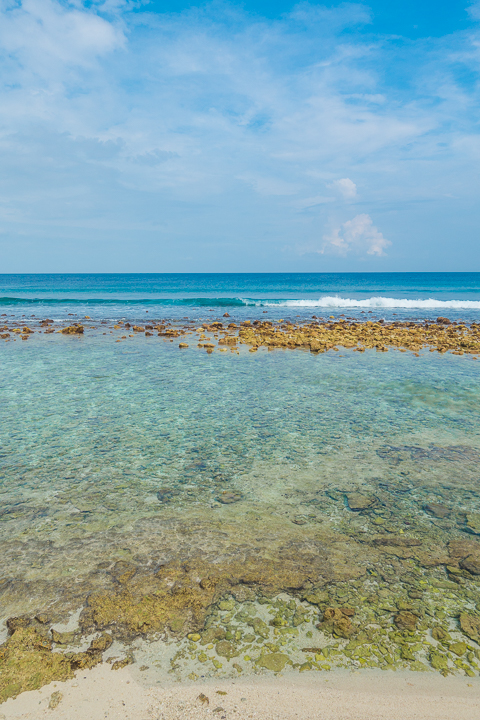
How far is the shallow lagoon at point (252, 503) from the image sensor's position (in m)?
5.00

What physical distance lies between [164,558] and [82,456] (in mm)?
4310

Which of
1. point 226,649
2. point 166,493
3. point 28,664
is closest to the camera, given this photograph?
point 28,664

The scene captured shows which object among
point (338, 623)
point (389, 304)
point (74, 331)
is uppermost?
point (389, 304)

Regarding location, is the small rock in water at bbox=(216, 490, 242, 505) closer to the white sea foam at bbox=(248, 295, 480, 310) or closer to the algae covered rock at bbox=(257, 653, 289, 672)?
Result: the algae covered rock at bbox=(257, 653, 289, 672)

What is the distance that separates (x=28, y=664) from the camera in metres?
4.16

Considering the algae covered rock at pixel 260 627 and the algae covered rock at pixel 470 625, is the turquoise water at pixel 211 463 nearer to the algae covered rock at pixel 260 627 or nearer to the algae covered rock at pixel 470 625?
the algae covered rock at pixel 260 627

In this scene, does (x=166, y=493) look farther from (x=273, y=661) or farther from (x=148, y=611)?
(x=273, y=661)

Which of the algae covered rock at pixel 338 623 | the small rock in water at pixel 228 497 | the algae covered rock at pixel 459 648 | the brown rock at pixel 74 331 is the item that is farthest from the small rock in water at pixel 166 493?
the brown rock at pixel 74 331

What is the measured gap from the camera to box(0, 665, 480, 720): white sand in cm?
374

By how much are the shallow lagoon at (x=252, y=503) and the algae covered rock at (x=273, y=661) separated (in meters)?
0.07

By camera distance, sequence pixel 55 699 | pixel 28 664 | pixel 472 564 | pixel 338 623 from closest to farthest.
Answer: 1. pixel 55 699
2. pixel 28 664
3. pixel 338 623
4. pixel 472 564

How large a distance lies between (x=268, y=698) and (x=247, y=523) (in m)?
2.95

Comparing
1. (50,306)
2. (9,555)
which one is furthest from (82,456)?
(50,306)

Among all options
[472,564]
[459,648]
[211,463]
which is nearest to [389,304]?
[211,463]
